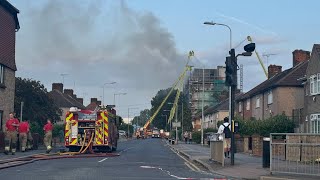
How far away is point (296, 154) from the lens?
1586 centimetres

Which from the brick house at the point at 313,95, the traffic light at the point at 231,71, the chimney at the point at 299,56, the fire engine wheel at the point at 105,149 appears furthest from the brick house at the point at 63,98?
the traffic light at the point at 231,71

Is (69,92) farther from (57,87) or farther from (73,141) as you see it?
(73,141)

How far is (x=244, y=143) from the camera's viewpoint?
36781mm

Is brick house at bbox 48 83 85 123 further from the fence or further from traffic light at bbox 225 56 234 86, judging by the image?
the fence

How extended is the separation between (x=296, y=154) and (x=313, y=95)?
73.7 ft

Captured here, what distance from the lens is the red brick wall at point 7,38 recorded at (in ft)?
116

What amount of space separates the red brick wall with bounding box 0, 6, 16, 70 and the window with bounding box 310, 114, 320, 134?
21222mm

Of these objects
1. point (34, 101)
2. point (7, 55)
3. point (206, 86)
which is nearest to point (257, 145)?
point (7, 55)

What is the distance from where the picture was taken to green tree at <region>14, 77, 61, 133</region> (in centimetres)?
5859

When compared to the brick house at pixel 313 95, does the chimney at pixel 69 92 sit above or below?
above

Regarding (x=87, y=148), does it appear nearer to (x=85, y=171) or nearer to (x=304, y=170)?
(x=85, y=171)

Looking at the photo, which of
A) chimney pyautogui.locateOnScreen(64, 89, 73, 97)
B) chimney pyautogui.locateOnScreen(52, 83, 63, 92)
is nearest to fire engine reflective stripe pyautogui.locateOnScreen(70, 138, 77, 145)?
chimney pyautogui.locateOnScreen(52, 83, 63, 92)

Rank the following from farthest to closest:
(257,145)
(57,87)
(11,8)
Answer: (57,87) → (11,8) → (257,145)

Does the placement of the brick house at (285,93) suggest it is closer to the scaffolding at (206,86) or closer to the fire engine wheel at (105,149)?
the fire engine wheel at (105,149)
